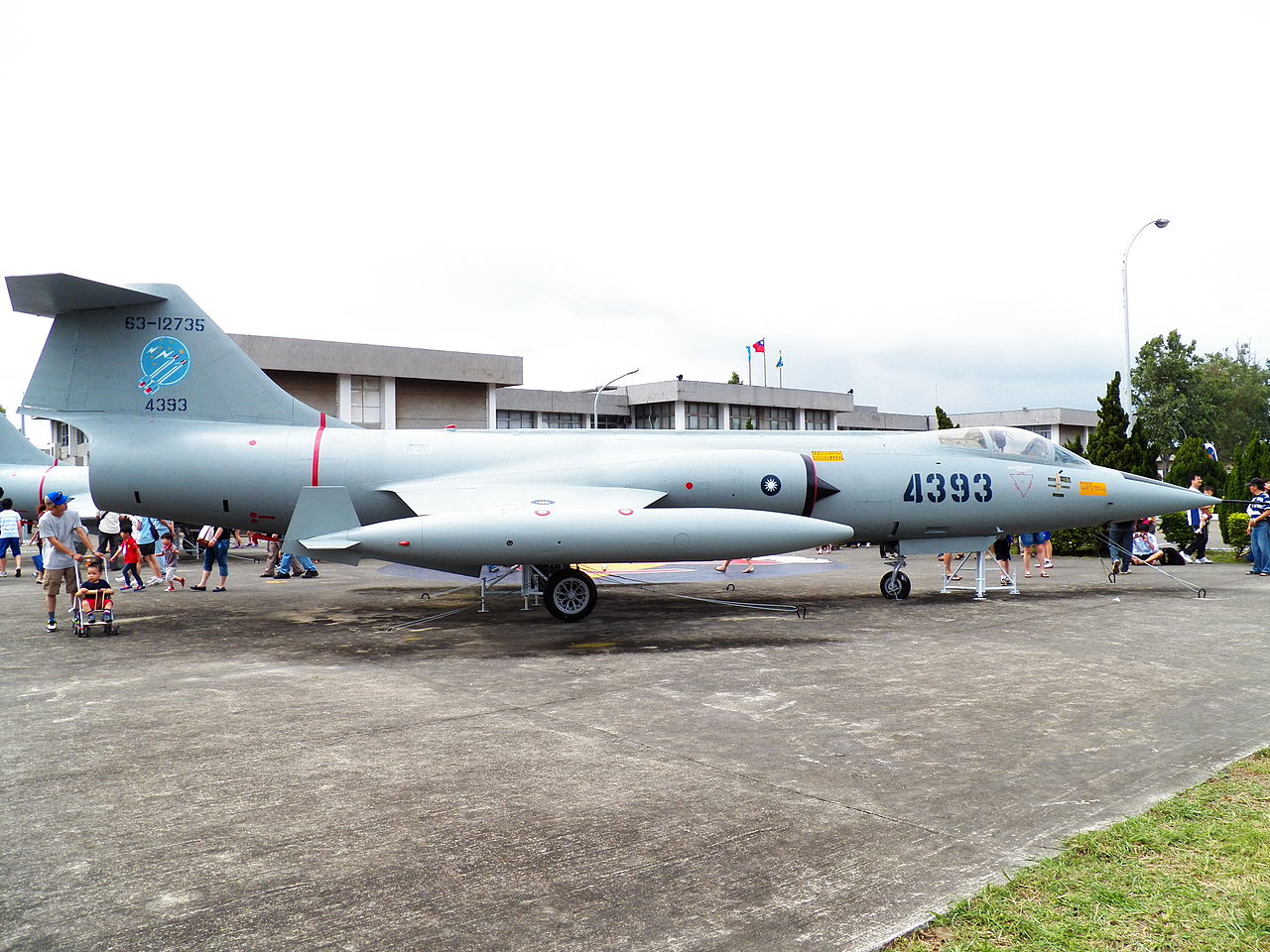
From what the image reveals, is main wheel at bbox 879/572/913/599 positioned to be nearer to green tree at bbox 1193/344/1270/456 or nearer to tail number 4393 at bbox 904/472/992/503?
tail number 4393 at bbox 904/472/992/503

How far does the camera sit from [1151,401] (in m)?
63.3

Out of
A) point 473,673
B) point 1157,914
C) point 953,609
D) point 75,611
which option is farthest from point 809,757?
point 75,611

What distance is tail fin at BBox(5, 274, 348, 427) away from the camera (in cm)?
1014

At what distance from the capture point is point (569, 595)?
1035 centimetres

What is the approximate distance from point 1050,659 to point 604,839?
561 cm

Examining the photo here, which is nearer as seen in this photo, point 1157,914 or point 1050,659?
point 1157,914

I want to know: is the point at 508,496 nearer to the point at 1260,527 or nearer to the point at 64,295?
the point at 64,295

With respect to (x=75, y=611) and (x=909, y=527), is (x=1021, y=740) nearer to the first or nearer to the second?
(x=909, y=527)

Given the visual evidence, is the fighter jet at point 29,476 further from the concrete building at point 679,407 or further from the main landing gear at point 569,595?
the concrete building at point 679,407

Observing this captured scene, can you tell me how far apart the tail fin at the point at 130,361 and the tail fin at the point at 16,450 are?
37.9 ft

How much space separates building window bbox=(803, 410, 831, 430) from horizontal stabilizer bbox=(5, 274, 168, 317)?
51.7m

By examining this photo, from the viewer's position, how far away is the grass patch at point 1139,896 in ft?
9.50

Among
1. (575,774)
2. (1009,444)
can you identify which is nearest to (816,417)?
(1009,444)

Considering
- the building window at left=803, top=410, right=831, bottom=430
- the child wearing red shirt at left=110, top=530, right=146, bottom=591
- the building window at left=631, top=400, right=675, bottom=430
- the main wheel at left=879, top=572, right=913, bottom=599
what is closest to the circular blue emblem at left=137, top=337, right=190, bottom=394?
the child wearing red shirt at left=110, top=530, right=146, bottom=591
